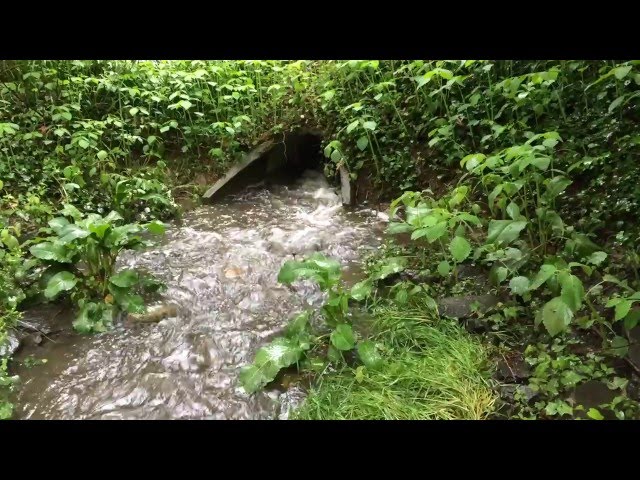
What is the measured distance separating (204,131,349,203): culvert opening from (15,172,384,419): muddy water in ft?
2.91

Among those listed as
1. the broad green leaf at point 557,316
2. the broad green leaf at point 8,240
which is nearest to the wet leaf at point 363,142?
the broad green leaf at point 557,316

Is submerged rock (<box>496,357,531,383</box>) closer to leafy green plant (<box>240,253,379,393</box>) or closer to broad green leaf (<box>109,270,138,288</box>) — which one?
leafy green plant (<box>240,253,379,393</box>)

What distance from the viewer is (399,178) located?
565 centimetres

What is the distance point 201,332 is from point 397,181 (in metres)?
3.28

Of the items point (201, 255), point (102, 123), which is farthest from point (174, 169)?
point (201, 255)

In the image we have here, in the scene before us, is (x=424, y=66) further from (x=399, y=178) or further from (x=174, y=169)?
(x=174, y=169)

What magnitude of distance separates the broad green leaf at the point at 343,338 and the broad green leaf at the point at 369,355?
0.08 m

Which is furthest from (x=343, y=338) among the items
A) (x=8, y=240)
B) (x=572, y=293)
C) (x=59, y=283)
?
(x=8, y=240)

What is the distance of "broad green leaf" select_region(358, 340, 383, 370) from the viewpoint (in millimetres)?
3062

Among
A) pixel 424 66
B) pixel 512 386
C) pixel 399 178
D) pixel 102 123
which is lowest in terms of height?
pixel 512 386

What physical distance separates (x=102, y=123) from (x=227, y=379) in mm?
4716

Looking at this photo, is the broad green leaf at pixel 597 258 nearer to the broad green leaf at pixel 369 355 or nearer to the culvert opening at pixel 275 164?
the broad green leaf at pixel 369 355

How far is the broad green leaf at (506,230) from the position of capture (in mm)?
3131

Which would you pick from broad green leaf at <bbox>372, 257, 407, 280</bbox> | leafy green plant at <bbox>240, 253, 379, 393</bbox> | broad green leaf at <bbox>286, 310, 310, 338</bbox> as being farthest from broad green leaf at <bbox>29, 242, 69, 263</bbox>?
broad green leaf at <bbox>372, 257, 407, 280</bbox>
